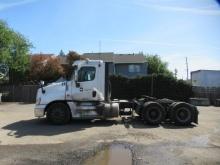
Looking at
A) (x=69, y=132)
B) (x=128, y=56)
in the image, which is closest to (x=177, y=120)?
(x=69, y=132)

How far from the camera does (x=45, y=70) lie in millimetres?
52781

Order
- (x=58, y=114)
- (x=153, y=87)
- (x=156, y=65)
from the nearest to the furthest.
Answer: (x=58, y=114), (x=153, y=87), (x=156, y=65)

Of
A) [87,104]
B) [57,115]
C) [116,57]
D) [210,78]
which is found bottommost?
[57,115]

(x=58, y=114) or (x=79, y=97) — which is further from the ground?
(x=79, y=97)

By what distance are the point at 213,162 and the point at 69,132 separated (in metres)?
7.43

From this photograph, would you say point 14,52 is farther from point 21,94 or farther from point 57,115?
point 57,115

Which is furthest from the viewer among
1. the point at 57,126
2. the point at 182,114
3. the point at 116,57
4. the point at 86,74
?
the point at 116,57

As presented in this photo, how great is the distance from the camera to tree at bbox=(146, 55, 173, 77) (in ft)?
283

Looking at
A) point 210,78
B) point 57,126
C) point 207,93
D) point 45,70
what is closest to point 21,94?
point 45,70

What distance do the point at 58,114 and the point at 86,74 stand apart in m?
2.24

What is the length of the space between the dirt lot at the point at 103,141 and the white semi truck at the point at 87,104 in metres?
0.47

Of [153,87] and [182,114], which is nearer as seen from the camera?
[182,114]

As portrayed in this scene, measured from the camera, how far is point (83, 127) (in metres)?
18.9

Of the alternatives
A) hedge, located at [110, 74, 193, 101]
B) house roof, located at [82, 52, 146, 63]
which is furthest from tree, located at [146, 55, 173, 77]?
hedge, located at [110, 74, 193, 101]
